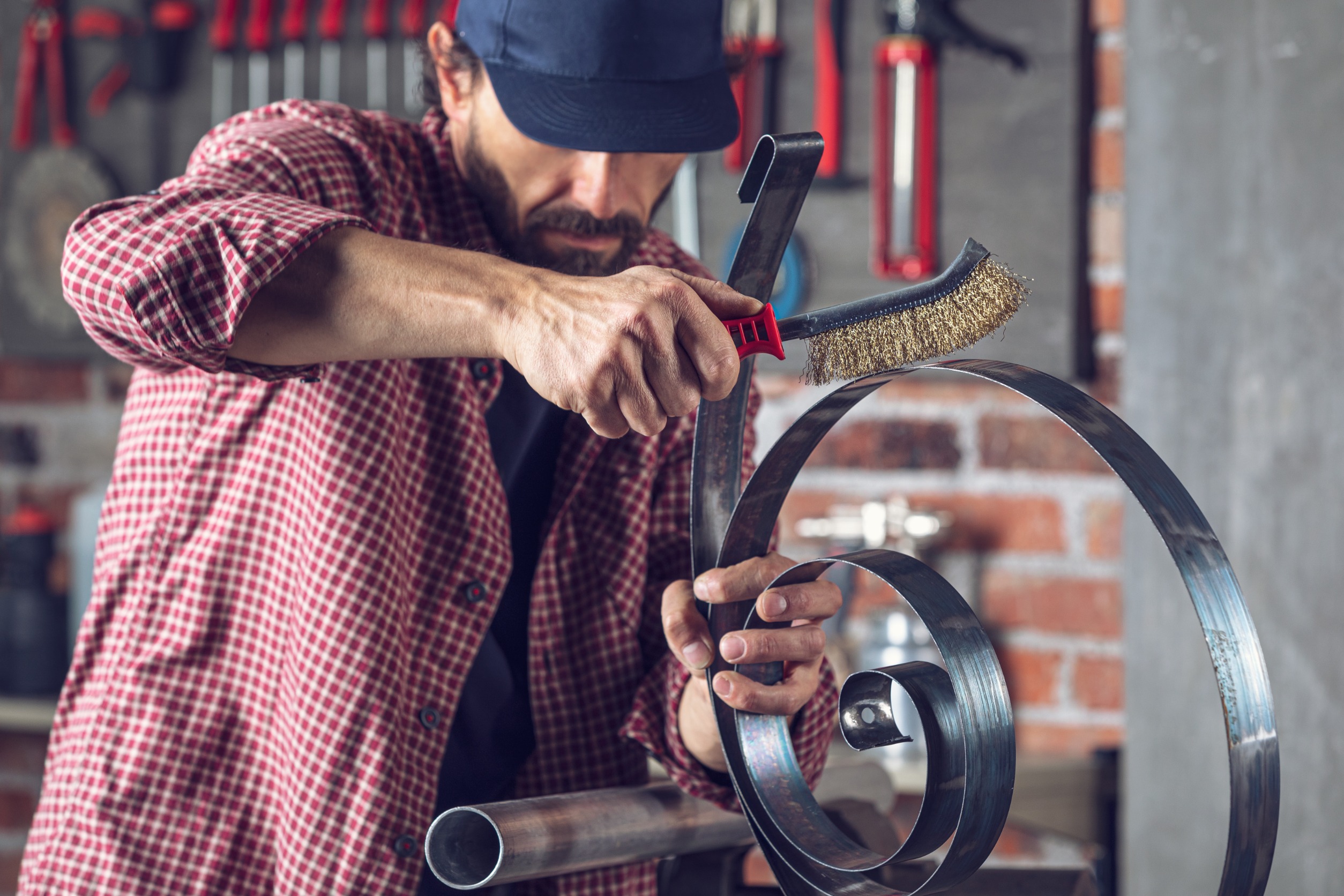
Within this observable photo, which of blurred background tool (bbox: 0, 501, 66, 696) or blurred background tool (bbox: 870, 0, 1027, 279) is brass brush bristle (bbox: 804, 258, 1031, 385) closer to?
blurred background tool (bbox: 870, 0, 1027, 279)

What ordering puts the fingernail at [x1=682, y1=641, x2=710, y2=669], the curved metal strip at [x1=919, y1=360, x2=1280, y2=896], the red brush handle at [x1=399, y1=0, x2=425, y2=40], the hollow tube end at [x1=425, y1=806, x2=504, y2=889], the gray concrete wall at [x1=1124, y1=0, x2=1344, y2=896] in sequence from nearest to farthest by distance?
the curved metal strip at [x1=919, y1=360, x2=1280, y2=896] → the hollow tube end at [x1=425, y1=806, x2=504, y2=889] → the fingernail at [x1=682, y1=641, x2=710, y2=669] → the gray concrete wall at [x1=1124, y1=0, x2=1344, y2=896] → the red brush handle at [x1=399, y1=0, x2=425, y2=40]

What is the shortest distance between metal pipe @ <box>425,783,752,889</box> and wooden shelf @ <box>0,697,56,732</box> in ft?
3.36

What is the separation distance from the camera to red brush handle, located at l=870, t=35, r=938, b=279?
1339mm

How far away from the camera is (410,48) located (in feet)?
5.00

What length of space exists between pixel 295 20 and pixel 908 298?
4.10ft

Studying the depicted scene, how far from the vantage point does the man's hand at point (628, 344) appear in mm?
500

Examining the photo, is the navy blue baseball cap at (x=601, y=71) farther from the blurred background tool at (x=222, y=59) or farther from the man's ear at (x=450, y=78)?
the blurred background tool at (x=222, y=59)

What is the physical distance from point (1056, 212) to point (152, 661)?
40.3 inches

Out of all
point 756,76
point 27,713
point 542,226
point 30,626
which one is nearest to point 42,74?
point 30,626

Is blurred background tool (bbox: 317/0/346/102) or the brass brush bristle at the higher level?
blurred background tool (bbox: 317/0/346/102)

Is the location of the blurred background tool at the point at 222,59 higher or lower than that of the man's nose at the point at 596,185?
higher

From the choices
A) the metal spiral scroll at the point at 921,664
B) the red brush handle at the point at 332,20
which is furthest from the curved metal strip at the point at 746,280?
the red brush handle at the point at 332,20

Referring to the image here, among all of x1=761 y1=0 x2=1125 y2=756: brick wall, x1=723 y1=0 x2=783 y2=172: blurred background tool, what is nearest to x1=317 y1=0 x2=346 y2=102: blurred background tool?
x1=723 y1=0 x2=783 y2=172: blurred background tool

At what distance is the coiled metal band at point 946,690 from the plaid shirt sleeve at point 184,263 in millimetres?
218
